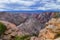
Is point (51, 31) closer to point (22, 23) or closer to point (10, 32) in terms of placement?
point (22, 23)

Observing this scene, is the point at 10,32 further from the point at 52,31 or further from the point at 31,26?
the point at 52,31

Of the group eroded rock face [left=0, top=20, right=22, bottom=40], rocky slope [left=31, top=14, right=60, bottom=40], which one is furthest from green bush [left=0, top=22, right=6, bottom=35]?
rocky slope [left=31, top=14, right=60, bottom=40]

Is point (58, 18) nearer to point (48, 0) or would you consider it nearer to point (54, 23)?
point (54, 23)

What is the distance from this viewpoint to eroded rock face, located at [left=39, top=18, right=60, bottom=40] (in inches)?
45.6

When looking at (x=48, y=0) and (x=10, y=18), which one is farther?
(x=10, y=18)

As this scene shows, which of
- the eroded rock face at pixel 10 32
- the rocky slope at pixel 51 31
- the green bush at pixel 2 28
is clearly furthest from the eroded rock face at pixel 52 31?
the green bush at pixel 2 28

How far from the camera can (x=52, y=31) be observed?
117 cm

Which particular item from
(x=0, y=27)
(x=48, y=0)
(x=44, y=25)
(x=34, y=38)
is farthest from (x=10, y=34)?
(x=48, y=0)

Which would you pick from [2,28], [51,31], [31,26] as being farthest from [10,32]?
[51,31]

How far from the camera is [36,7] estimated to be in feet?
3.64

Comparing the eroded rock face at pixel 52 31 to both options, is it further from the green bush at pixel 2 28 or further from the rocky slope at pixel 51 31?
the green bush at pixel 2 28

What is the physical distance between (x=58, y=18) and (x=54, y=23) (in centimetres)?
6

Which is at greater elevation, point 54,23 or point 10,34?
point 54,23

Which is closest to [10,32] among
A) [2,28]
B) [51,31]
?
[2,28]
